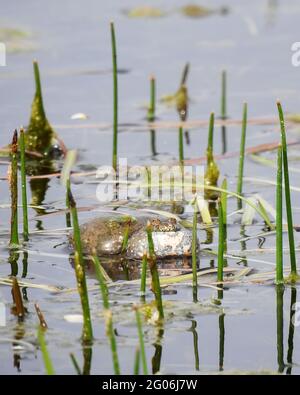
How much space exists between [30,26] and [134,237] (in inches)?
221

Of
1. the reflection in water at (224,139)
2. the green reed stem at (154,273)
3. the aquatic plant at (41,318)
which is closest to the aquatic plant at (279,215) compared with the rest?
the green reed stem at (154,273)

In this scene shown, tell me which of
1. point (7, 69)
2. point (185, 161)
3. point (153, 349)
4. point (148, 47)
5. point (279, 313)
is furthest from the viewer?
point (148, 47)

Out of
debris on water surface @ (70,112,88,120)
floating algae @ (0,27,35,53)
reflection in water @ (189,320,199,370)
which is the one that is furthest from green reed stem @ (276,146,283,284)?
floating algae @ (0,27,35,53)

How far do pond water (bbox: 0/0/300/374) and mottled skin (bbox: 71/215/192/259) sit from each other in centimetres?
13

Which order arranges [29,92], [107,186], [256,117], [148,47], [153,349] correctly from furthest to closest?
[148,47], [29,92], [256,117], [107,186], [153,349]

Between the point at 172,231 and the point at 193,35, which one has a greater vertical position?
the point at 193,35

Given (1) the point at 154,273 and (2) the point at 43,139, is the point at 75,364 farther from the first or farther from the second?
(2) the point at 43,139

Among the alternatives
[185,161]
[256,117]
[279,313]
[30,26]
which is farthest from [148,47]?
[279,313]

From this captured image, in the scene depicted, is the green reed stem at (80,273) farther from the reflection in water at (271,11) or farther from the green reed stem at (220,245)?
the reflection in water at (271,11)

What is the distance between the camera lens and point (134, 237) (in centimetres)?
509

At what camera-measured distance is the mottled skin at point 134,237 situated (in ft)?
16.6

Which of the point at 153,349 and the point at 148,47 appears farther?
the point at 148,47

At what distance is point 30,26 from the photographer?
1030 centimetres

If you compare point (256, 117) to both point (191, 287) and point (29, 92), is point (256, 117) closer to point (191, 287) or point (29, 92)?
point (29, 92)
